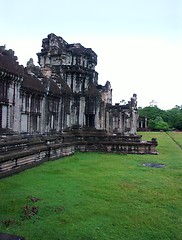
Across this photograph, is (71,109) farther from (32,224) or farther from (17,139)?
(32,224)

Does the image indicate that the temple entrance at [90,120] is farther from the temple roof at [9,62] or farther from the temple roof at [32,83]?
the temple roof at [9,62]

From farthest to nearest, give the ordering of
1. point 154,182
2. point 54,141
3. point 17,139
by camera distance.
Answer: point 54,141
point 17,139
point 154,182

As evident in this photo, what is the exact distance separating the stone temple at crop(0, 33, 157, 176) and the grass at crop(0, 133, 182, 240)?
242cm

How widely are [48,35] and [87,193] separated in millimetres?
17608

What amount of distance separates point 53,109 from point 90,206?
12.1 metres

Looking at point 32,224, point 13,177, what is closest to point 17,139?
point 13,177

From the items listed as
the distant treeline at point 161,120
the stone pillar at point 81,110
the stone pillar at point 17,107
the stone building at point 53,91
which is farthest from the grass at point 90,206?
the distant treeline at point 161,120

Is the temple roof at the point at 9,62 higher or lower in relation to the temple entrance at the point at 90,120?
higher

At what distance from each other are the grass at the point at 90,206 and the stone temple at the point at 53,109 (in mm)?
2418

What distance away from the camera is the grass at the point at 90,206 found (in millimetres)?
5746

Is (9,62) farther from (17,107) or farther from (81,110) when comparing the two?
(81,110)

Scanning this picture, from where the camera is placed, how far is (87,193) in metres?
8.54

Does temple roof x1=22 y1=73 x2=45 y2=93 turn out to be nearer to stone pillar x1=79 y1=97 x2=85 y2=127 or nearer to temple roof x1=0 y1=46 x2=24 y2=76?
temple roof x1=0 y1=46 x2=24 y2=76

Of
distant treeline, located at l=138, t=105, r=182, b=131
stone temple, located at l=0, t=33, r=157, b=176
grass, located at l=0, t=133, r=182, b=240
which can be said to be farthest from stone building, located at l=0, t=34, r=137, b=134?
distant treeline, located at l=138, t=105, r=182, b=131
